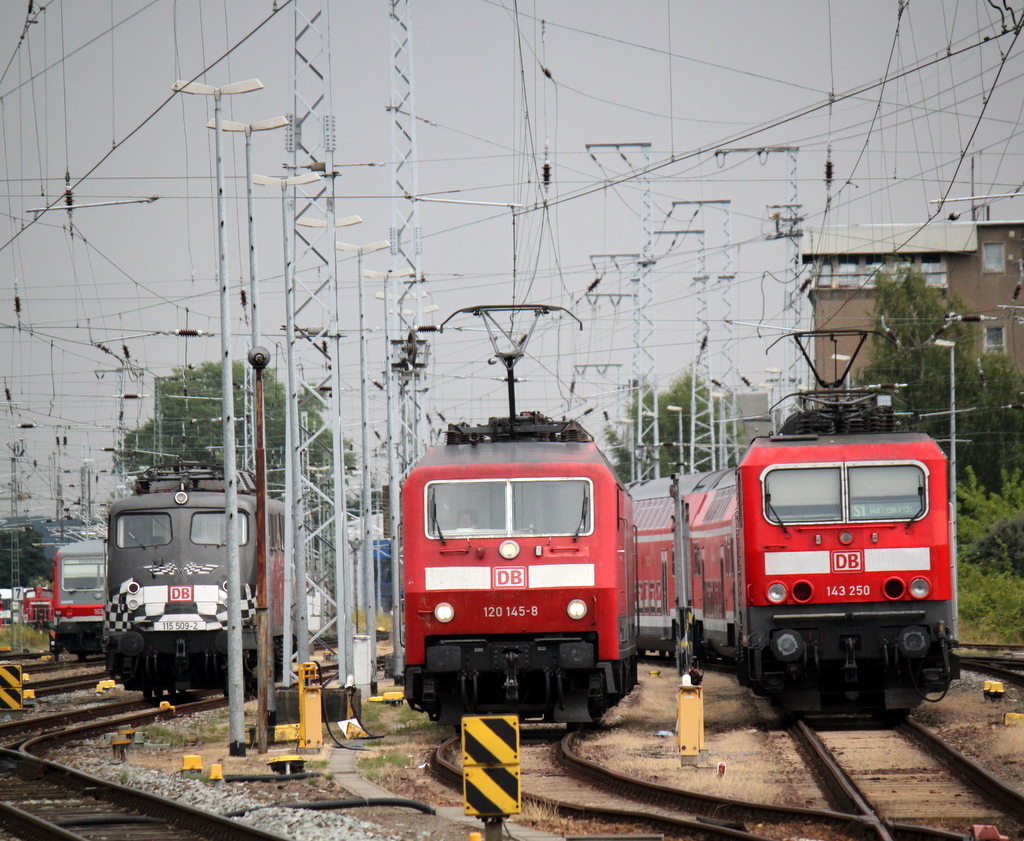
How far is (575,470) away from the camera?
1570 centimetres

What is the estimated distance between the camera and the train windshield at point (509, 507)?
51.1 feet

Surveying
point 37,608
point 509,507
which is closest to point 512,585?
point 509,507

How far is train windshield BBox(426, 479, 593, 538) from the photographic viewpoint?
51.1 feet

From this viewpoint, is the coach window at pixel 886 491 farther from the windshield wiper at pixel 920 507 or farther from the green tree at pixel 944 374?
the green tree at pixel 944 374

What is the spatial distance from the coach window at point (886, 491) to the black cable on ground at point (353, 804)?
22.8 feet

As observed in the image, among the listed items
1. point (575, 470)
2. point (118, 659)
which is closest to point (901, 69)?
point (575, 470)

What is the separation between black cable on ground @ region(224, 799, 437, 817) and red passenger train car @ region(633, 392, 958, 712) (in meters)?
5.23

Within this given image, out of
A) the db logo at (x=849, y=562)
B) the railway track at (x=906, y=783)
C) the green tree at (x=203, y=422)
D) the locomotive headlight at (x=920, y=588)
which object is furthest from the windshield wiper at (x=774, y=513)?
the green tree at (x=203, y=422)

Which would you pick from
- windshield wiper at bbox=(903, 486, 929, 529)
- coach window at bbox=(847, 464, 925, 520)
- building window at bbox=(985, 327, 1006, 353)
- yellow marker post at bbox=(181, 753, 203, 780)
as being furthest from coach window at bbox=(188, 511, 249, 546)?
building window at bbox=(985, 327, 1006, 353)

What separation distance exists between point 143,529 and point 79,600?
1987 centimetres

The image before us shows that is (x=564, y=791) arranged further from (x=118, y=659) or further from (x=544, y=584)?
(x=118, y=659)

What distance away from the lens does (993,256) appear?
73.4m

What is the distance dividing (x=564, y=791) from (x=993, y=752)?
4.63m

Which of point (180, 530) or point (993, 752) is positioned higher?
point (180, 530)
